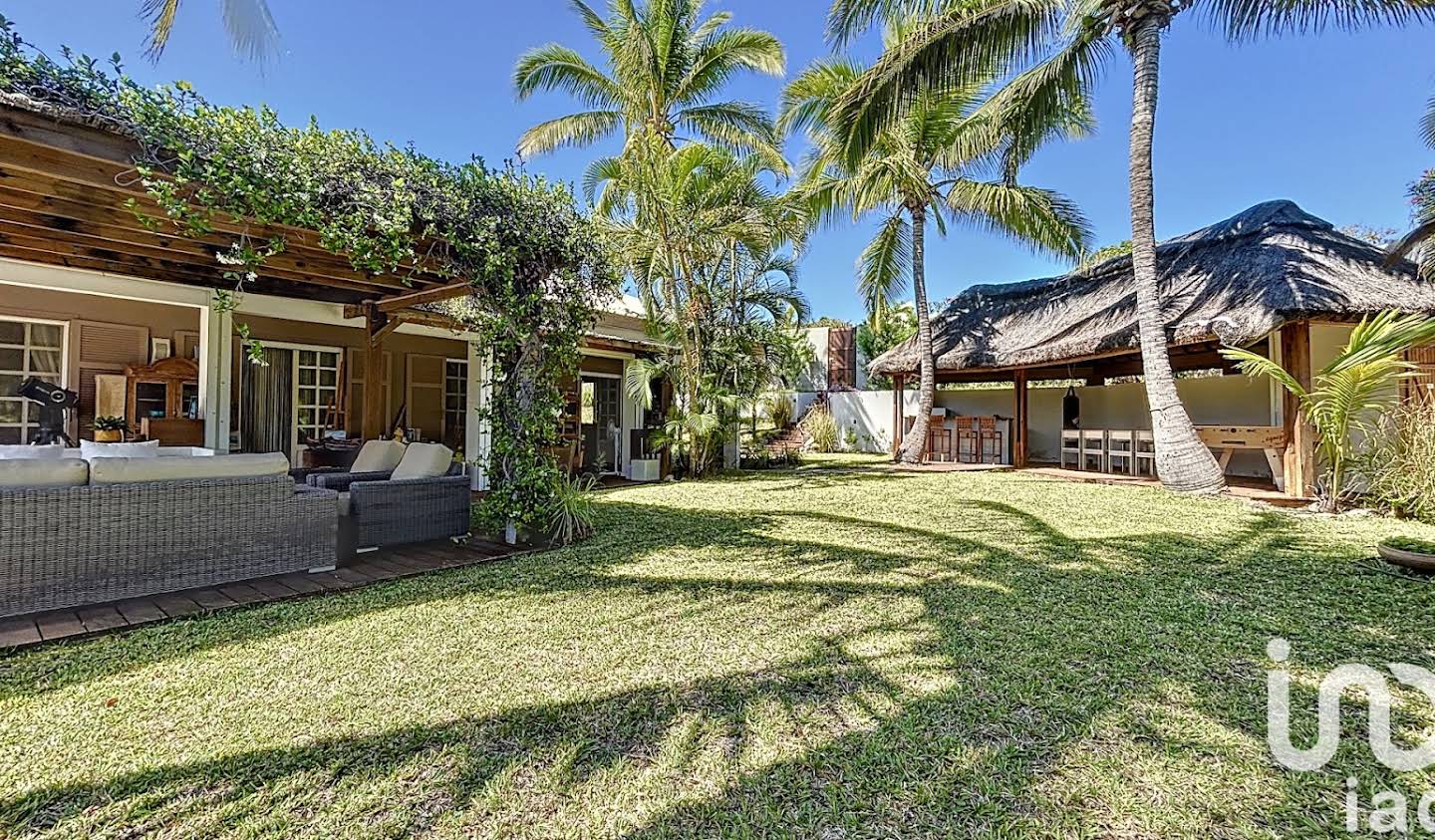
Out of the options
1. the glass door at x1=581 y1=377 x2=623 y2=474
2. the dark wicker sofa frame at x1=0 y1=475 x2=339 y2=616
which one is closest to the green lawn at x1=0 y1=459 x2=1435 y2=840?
the dark wicker sofa frame at x1=0 y1=475 x2=339 y2=616

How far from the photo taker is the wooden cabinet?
7.82 meters

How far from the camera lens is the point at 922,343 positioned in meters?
12.7

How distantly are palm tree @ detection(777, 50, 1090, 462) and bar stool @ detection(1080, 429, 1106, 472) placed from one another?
111 inches

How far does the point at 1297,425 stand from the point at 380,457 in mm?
10487

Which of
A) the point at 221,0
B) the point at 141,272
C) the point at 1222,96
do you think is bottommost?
the point at 141,272

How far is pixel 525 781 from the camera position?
2041mm

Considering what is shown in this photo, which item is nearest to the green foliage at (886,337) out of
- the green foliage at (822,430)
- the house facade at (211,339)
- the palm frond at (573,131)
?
the green foliage at (822,430)

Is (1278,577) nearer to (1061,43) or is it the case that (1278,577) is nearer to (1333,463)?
(1333,463)

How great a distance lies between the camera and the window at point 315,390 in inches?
359

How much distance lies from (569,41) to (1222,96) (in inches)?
521

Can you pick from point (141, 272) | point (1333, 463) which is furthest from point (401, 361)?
point (1333, 463)

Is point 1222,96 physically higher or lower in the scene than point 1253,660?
higher

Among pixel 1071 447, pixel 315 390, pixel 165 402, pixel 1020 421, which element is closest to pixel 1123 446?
pixel 1071 447

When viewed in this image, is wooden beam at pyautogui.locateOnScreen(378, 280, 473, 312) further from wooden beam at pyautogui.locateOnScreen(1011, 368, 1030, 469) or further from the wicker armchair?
wooden beam at pyautogui.locateOnScreen(1011, 368, 1030, 469)
